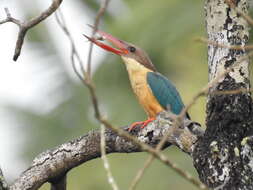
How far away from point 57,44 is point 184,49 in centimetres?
315

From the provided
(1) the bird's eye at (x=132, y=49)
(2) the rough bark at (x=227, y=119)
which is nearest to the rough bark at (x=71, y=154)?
(2) the rough bark at (x=227, y=119)

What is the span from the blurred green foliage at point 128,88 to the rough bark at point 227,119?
19.4 feet

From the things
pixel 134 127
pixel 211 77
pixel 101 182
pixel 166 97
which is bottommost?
pixel 101 182

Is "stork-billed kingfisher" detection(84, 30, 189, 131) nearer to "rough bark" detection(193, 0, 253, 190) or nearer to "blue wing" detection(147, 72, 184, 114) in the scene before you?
"blue wing" detection(147, 72, 184, 114)

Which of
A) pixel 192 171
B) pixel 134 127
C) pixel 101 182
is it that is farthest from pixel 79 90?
pixel 134 127

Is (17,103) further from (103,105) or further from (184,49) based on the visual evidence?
(184,49)

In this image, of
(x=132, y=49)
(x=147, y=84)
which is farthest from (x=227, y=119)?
(x=132, y=49)

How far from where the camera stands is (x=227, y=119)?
15.2 ft

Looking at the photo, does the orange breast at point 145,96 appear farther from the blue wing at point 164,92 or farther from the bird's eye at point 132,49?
the bird's eye at point 132,49

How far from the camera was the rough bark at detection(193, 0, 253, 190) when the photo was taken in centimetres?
443

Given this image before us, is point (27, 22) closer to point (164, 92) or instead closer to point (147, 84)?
point (147, 84)

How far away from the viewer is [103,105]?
13703mm

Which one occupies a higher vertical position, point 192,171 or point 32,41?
point 32,41

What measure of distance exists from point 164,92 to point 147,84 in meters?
0.18
